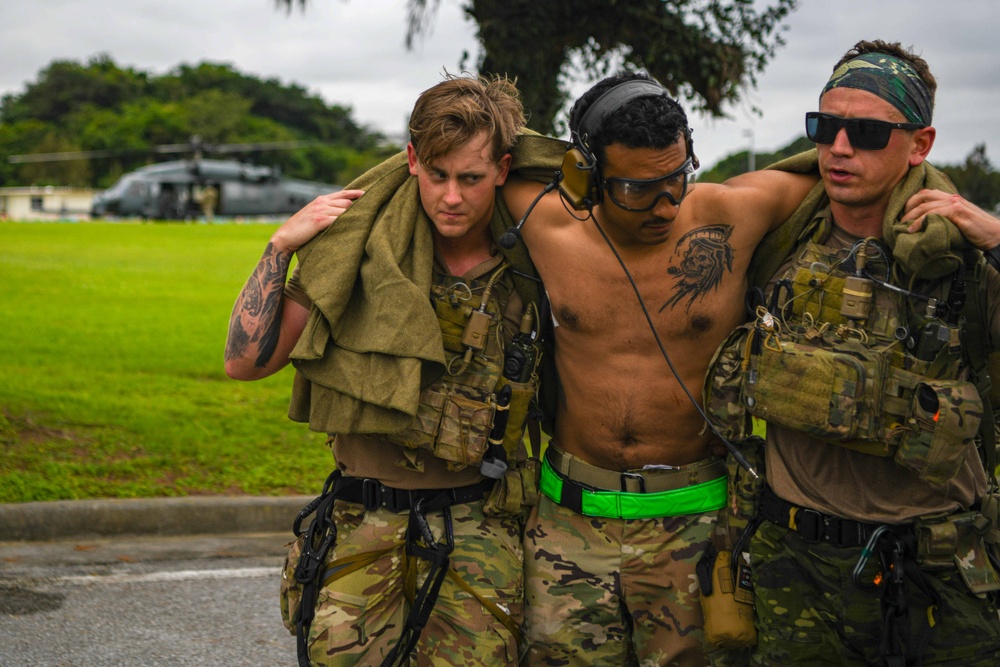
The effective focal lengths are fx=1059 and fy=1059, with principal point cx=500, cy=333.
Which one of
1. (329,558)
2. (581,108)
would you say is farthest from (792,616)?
(581,108)

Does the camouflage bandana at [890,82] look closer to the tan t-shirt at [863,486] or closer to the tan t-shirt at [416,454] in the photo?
the tan t-shirt at [863,486]

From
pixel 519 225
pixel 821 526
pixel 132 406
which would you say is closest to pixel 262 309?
pixel 519 225

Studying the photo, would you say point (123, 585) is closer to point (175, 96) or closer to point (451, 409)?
point (451, 409)

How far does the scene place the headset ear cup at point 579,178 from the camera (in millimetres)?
3295

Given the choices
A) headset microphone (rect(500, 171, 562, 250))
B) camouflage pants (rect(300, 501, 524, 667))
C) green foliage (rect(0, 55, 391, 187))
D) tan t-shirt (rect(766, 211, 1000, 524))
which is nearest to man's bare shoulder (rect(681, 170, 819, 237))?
tan t-shirt (rect(766, 211, 1000, 524))

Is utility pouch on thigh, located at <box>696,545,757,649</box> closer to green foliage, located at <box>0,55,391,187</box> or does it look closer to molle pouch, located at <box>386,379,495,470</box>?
molle pouch, located at <box>386,379,495,470</box>

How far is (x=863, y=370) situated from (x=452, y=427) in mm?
1251

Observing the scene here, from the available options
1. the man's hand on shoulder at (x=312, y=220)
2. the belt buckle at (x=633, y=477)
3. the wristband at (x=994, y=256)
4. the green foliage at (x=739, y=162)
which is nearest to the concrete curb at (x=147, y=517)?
the green foliage at (x=739, y=162)

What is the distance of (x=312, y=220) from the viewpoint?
11.5 ft

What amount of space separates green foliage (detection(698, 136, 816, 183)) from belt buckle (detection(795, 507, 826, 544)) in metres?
1.61

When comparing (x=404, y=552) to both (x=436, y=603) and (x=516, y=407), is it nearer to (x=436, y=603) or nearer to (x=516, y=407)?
(x=436, y=603)

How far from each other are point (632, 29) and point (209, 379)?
4.86 meters

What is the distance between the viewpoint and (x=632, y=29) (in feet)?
25.3

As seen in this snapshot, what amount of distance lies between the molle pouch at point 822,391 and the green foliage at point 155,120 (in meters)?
73.2
